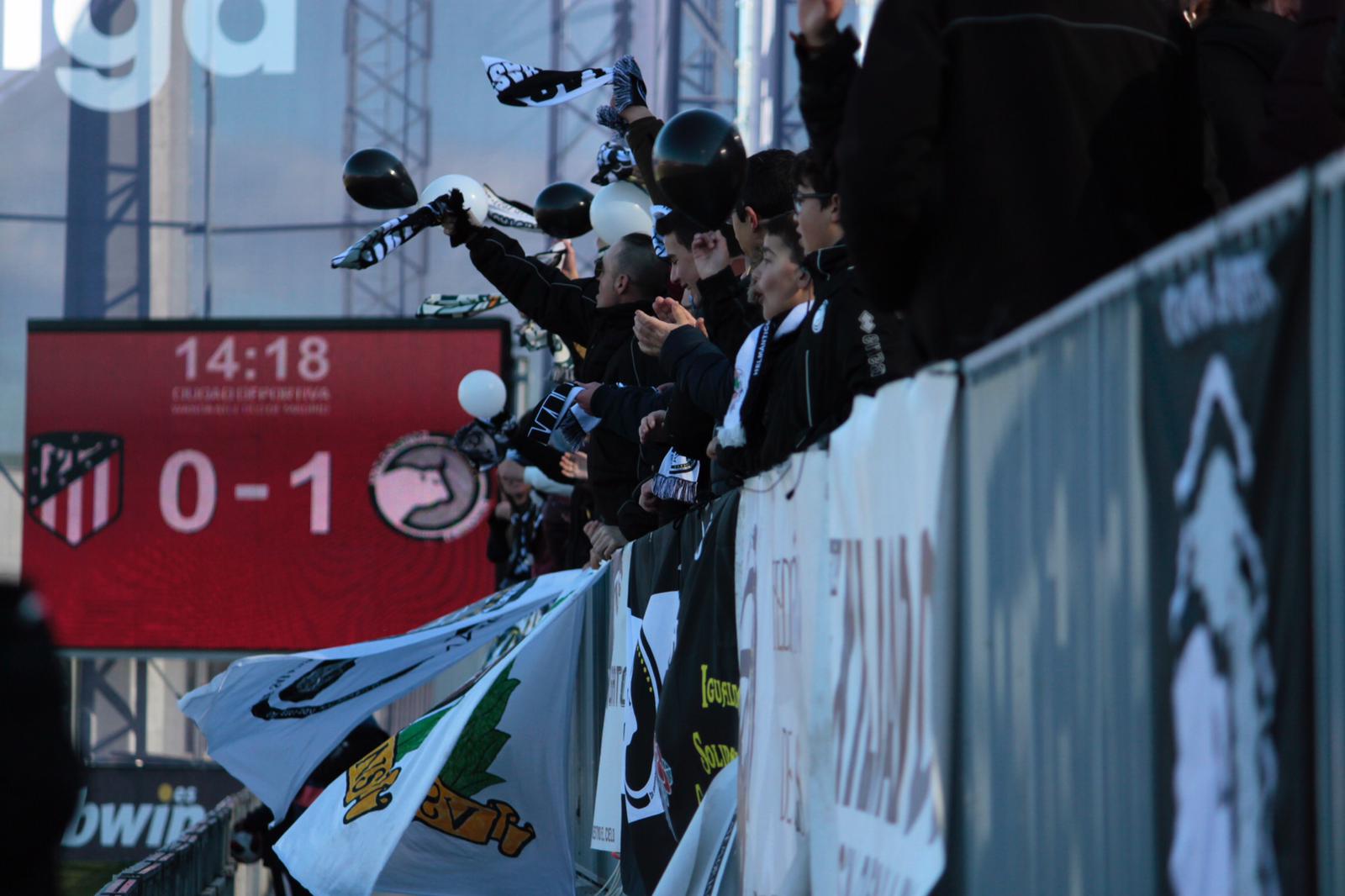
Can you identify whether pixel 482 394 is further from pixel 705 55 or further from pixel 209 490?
pixel 705 55

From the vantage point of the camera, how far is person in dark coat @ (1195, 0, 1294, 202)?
2.91 metres

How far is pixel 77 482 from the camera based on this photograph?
542 inches

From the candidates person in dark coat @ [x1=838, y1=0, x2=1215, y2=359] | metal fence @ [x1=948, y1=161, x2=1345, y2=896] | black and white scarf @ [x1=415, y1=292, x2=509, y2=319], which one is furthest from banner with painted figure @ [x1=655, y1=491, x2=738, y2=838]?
black and white scarf @ [x1=415, y1=292, x2=509, y2=319]

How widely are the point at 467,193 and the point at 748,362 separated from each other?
371 cm

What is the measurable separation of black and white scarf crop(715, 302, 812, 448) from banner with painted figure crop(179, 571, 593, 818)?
3307 millimetres

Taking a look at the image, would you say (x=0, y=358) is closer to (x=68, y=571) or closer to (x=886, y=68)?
(x=68, y=571)

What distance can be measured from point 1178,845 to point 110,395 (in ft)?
43.2

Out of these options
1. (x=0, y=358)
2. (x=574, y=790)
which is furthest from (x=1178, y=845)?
(x=0, y=358)

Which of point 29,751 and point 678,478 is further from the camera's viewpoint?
point 678,478

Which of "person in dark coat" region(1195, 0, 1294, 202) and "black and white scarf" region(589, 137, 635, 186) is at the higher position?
"black and white scarf" region(589, 137, 635, 186)

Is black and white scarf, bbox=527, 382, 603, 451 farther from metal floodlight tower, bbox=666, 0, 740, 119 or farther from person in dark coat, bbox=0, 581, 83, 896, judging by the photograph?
metal floodlight tower, bbox=666, 0, 740, 119

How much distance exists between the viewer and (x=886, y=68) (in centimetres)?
264

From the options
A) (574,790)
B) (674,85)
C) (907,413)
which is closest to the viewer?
(907,413)

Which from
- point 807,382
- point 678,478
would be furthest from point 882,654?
point 678,478
